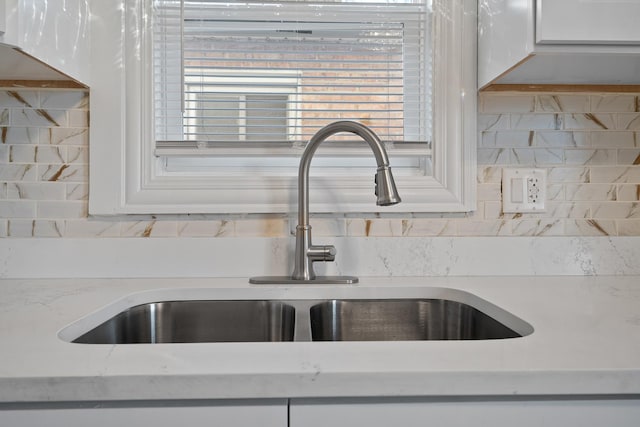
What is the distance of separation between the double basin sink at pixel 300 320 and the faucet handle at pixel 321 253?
0.10 m

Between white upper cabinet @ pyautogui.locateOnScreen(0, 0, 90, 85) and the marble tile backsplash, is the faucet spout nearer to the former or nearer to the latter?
the marble tile backsplash

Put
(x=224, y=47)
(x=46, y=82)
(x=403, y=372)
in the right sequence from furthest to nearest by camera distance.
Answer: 1. (x=224, y=47)
2. (x=46, y=82)
3. (x=403, y=372)

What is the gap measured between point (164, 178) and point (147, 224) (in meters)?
0.13

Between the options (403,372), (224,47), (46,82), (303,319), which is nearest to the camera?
(403,372)

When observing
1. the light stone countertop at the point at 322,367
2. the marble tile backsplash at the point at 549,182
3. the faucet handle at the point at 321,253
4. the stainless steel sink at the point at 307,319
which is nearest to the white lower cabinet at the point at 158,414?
the light stone countertop at the point at 322,367

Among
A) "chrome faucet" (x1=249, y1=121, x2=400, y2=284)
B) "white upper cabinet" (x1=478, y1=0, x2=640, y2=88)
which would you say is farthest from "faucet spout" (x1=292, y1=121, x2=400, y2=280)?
"white upper cabinet" (x1=478, y1=0, x2=640, y2=88)

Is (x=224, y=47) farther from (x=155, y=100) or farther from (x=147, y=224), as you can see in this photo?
(x=147, y=224)

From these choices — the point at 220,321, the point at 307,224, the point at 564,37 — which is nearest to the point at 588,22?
the point at 564,37

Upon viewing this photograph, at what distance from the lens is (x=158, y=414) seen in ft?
2.02

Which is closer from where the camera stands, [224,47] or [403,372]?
[403,372]

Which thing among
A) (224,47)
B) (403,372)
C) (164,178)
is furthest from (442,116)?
(403,372)

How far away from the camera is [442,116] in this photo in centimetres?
134

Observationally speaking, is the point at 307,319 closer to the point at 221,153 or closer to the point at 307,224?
the point at 307,224

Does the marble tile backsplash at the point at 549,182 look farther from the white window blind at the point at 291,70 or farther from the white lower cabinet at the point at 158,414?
the white lower cabinet at the point at 158,414
